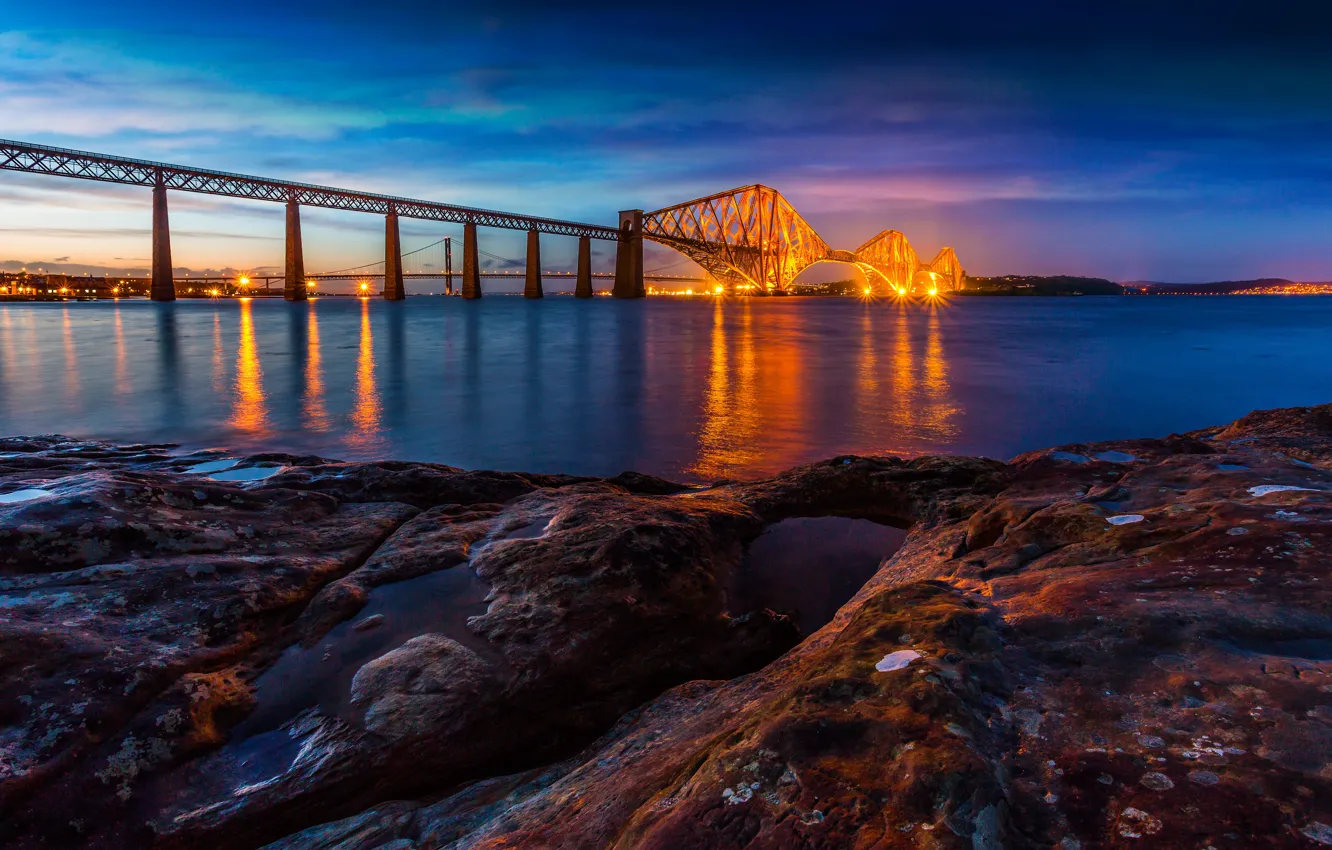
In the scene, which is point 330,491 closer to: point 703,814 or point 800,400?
point 703,814

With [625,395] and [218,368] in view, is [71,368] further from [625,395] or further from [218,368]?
[625,395]

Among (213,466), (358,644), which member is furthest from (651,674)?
(213,466)

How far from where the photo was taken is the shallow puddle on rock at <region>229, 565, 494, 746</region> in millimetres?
2410

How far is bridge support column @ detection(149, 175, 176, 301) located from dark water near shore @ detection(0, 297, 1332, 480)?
96.5ft

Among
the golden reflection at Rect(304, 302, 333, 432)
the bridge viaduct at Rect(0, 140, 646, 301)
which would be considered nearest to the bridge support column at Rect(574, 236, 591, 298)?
the bridge viaduct at Rect(0, 140, 646, 301)

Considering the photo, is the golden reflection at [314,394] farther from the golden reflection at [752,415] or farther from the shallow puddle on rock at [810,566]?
the shallow puddle on rock at [810,566]

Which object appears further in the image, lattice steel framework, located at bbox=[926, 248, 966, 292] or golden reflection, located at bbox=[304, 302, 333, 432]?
lattice steel framework, located at bbox=[926, 248, 966, 292]

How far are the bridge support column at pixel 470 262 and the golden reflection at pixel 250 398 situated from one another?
2429 inches

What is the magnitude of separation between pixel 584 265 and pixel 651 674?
9347cm

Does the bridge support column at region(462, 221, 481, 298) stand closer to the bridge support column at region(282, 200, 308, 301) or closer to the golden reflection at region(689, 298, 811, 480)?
the bridge support column at region(282, 200, 308, 301)

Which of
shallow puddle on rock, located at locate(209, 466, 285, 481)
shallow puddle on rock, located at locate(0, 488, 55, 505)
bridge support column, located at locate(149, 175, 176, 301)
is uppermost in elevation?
bridge support column, located at locate(149, 175, 176, 301)

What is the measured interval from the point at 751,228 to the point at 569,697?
9403 centimetres

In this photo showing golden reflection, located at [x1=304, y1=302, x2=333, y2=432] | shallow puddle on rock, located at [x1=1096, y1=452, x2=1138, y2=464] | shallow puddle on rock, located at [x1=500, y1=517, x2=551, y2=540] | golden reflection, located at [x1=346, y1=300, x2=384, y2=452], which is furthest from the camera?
golden reflection, located at [x1=304, y1=302, x2=333, y2=432]

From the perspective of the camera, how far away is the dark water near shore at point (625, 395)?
910cm
